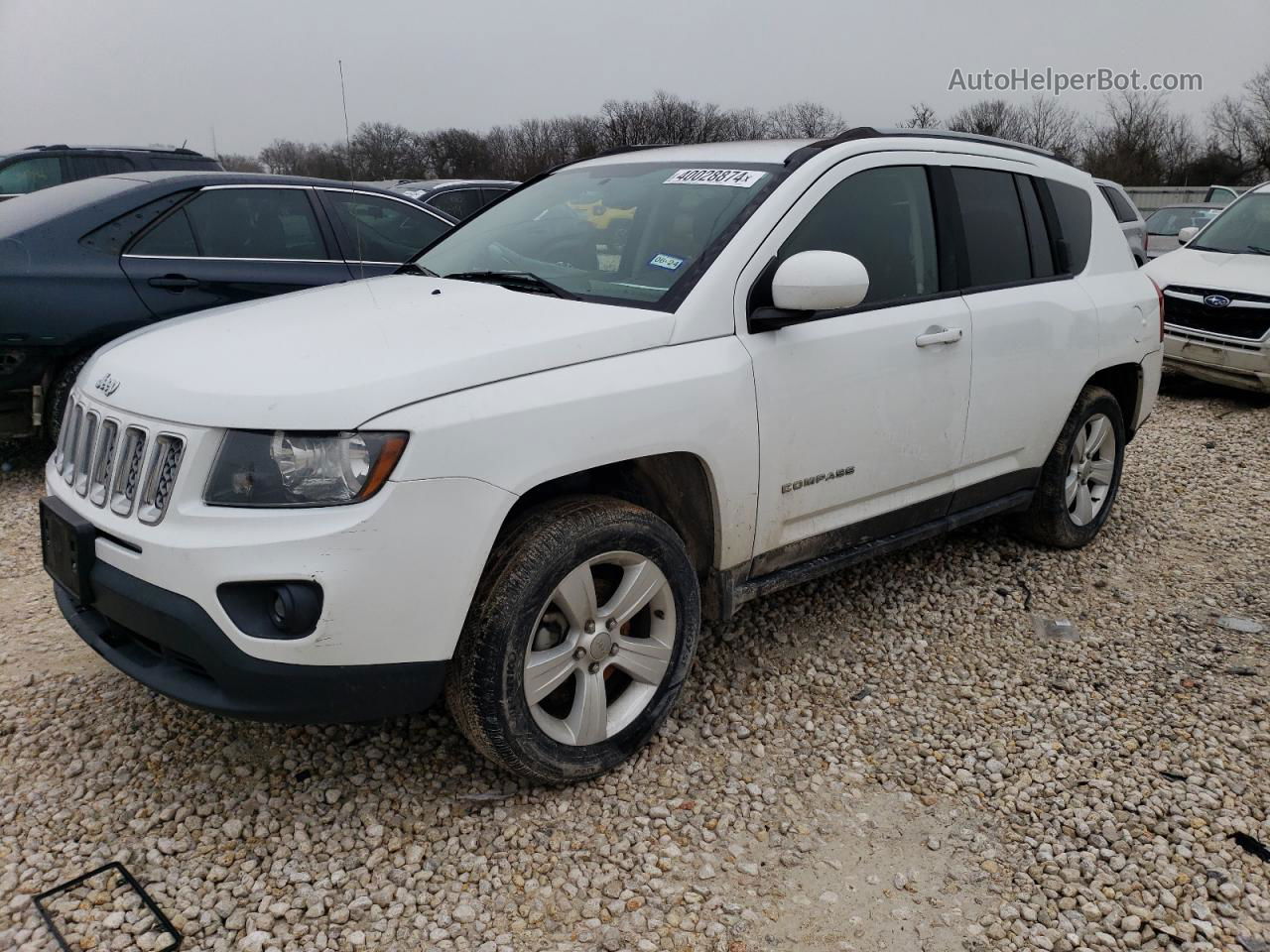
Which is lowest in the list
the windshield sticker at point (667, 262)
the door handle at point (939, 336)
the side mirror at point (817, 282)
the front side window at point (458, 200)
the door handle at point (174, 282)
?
the door handle at point (939, 336)

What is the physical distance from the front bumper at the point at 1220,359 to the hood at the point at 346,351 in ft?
21.9

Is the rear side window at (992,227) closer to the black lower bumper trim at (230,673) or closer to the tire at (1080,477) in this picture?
the tire at (1080,477)

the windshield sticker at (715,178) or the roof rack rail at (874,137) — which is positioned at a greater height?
the roof rack rail at (874,137)

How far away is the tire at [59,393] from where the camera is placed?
16.4ft

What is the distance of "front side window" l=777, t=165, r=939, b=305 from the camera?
10.8ft

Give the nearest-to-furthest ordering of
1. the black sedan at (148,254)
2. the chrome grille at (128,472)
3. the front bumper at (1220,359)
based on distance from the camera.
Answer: the chrome grille at (128,472) → the black sedan at (148,254) → the front bumper at (1220,359)

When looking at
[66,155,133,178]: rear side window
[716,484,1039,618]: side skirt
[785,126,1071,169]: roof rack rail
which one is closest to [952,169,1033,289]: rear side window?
[785,126,1071,169]: roof rack rail

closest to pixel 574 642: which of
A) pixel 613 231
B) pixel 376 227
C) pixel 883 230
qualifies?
pixel 613 231

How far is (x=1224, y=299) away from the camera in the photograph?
25.6 ft

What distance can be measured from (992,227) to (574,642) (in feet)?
8.29

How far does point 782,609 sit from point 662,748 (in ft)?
3.79

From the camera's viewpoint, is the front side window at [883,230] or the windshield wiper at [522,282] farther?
the front side window at [883,230]

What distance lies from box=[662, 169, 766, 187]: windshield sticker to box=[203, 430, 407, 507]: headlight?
1611 mm

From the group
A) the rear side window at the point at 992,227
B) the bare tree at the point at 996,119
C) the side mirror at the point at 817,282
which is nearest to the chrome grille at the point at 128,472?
the side mirror at the point at 817,282
